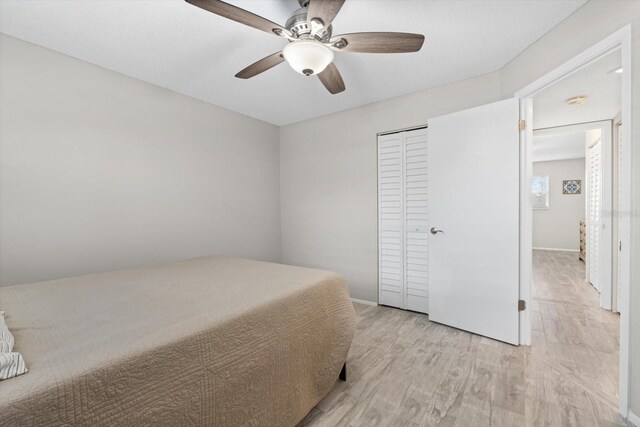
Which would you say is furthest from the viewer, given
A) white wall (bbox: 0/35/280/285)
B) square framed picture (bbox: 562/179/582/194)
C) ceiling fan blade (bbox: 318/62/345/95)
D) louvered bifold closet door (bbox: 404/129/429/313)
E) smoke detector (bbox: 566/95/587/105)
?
square framed picture (bbox: 562/179/582/194)

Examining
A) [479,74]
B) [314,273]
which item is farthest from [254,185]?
[479,74]

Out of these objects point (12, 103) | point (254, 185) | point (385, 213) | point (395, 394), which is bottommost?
point (395, 394)

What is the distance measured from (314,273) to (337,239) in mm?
1775

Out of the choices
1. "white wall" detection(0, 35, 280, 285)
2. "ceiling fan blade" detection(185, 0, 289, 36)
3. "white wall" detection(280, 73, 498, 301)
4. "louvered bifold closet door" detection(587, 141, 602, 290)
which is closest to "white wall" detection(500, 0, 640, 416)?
"white wall" detection(280, 73, 498, 301)

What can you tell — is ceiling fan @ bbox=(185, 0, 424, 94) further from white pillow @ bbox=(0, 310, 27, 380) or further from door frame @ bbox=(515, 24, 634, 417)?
white pillow @ bbox=(0, 310, 27, 380)

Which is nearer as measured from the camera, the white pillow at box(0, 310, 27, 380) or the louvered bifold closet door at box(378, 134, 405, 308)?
the white pillow at box(0, 310, 27, 380)

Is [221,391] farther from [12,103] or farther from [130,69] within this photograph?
[130,69]

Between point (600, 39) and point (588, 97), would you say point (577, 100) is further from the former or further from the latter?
point (600, 39)

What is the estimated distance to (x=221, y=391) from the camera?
104 cm

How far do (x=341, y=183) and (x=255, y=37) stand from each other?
196 centimetres

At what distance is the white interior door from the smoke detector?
1132 millimetres

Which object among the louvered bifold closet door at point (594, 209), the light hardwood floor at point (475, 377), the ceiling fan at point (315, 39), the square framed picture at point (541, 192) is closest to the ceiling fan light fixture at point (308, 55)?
the ceiling fan at point (315, 39)

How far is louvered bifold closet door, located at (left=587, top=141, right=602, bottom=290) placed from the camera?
345 cm

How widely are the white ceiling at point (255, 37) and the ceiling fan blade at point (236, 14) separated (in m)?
0.37
